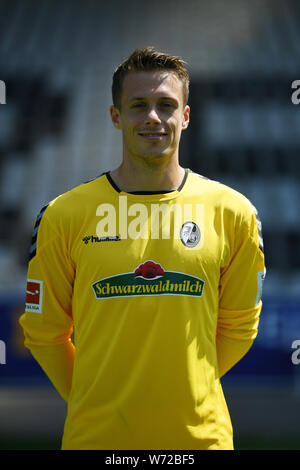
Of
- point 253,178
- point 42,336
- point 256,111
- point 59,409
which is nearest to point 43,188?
point 253,178

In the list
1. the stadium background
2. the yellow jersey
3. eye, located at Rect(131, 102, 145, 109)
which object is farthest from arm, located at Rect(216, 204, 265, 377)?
the stadium background

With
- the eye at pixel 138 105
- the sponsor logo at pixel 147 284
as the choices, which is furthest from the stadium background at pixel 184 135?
the eye at pixel 138 105

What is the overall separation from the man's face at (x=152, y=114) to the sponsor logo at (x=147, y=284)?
34 cm

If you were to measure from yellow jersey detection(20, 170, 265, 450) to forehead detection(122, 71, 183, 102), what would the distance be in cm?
28

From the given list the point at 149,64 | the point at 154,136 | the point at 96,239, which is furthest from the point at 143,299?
the point at 149,64

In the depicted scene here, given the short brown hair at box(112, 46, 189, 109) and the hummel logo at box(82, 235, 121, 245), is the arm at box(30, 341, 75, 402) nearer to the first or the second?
the hummel logo at box(82, 235, 121, 245)

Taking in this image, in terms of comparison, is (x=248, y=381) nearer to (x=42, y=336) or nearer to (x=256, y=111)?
(x=42, y=336)

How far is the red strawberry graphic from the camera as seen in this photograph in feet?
5.48

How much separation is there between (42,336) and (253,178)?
31.4ft

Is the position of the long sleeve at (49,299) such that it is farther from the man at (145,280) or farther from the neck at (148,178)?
the neck at (148,178)

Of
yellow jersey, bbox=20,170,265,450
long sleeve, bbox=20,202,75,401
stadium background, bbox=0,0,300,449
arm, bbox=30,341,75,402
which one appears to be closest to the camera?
yellow jersey, bbox=20,170,265,450

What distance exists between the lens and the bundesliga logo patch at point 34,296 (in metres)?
1.79

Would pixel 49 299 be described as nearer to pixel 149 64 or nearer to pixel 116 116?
pixel 116 116

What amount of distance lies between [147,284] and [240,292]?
34cm
